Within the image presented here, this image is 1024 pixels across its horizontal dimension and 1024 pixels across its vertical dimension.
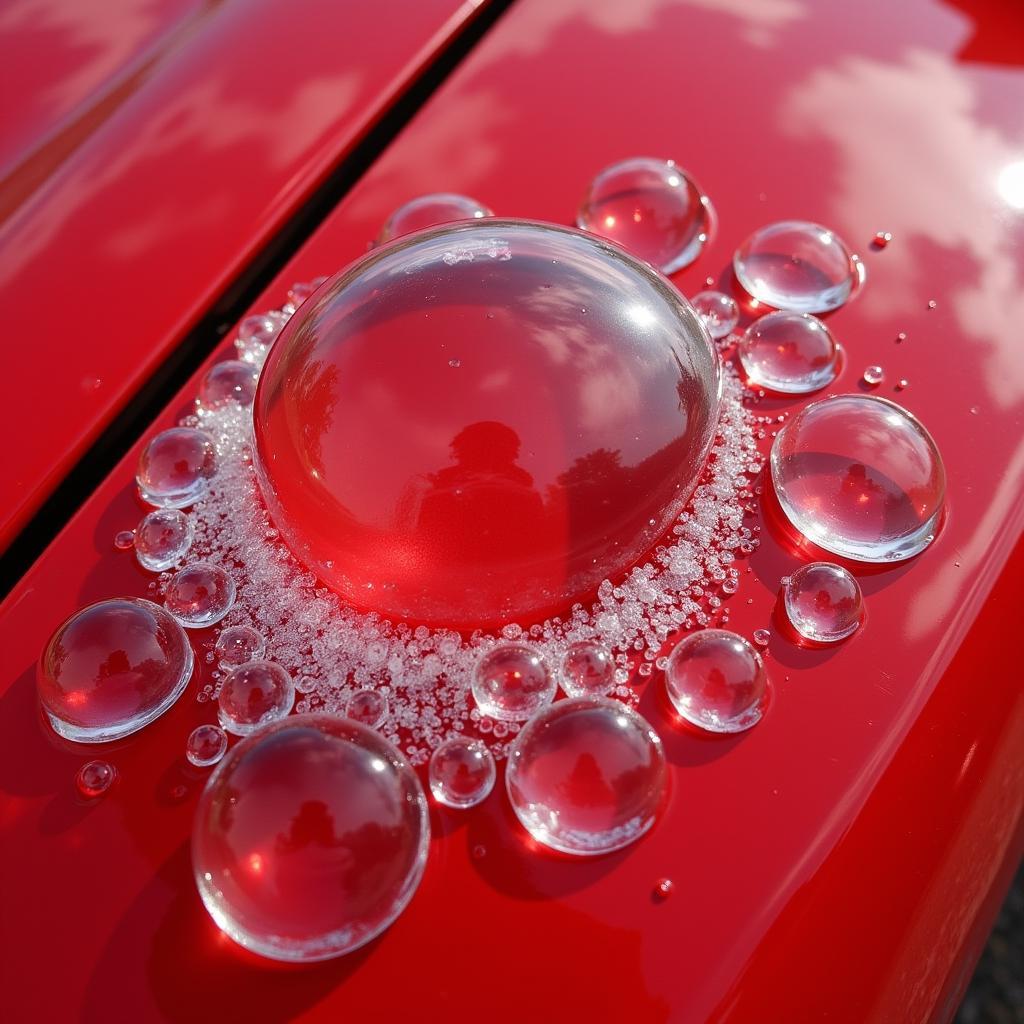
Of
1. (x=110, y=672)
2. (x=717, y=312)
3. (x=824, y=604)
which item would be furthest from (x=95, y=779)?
(x=717, y=312)

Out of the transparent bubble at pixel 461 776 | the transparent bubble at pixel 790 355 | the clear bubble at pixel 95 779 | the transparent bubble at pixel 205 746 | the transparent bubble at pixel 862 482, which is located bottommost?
the clear bubble at pixel 95 779

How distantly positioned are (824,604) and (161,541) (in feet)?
1.90

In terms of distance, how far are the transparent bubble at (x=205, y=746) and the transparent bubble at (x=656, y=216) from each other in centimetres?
66

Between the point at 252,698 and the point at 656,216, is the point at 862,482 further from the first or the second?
the point at 252,698

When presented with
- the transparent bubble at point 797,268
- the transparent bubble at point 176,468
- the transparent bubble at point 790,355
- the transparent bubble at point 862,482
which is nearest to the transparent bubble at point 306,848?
the transparent bubble at point 176,468

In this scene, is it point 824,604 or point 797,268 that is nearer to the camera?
point 824,604

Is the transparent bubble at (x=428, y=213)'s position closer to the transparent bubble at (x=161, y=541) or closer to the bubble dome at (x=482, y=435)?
the bubble dome at (x=482, y=435)

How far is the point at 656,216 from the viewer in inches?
42.8

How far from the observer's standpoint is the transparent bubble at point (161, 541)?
889 mm

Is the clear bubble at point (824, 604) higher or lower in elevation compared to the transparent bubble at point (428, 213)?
lower

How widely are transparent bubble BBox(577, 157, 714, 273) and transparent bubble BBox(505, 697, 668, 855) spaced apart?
0.56 meters

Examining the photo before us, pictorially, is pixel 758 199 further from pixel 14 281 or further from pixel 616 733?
pixel 14 281

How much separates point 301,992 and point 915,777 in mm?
485

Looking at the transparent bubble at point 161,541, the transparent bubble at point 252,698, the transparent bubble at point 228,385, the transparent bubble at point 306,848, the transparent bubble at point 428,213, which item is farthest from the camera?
the transparent bubble at point 428,213
